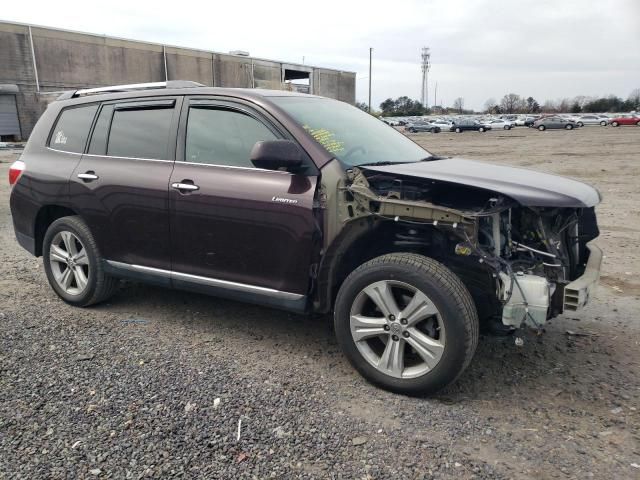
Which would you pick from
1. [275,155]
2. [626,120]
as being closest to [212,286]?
[275,155]

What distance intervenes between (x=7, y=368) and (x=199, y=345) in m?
1.23

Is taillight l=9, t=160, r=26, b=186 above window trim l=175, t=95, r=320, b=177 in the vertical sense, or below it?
below

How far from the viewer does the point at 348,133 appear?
3.93 m

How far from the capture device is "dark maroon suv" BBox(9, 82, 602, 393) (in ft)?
10.1

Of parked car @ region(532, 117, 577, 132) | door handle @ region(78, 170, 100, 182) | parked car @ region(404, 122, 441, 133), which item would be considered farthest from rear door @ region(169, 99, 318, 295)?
parked car @ region(404, 122, 441, 133)

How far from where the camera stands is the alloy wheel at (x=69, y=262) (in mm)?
4605

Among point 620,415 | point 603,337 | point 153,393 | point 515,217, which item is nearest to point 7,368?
point 153,393

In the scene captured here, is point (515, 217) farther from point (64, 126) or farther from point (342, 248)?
point (64, 126)

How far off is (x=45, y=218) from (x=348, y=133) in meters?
2.93

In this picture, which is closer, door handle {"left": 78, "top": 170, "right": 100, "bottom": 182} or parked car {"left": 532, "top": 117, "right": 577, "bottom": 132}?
door handle {"left": 78, "top": 170, "right": 100, "bottom": 182}

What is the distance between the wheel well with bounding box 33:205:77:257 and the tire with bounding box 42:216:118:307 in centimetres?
14

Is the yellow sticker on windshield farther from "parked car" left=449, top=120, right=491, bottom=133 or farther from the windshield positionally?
"parked car" left=449, top=120, right=491, bottom=133

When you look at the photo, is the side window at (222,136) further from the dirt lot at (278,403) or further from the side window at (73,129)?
the dirt lot at (278,403)

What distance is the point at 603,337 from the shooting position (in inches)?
158
